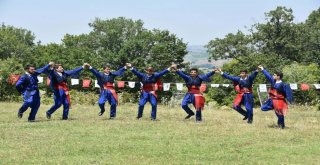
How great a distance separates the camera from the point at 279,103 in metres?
15.4

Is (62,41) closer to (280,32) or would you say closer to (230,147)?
(280,32)

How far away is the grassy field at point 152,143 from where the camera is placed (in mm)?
10215

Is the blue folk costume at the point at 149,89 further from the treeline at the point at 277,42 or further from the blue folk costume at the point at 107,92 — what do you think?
the treeline at the point at 277,42

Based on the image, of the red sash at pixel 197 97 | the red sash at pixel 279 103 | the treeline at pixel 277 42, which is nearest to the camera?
the red sash at pixel 279 103

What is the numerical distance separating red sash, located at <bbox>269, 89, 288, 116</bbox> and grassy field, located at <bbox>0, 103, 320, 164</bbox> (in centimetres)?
56

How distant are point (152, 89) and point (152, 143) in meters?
5.77

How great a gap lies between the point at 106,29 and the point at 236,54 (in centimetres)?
1964

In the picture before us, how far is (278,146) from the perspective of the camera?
11945 mm

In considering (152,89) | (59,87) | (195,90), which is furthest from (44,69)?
(195,90)

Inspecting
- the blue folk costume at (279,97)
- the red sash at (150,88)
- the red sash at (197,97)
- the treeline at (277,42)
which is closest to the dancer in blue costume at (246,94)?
the red sash at (197,97)

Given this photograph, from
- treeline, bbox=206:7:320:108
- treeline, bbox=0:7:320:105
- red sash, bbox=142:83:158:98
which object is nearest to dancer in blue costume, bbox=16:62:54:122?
red sash, bbox=142:83:158:98

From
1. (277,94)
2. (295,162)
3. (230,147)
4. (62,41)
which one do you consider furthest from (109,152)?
(62,41)

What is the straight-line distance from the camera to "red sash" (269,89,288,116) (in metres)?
15.4

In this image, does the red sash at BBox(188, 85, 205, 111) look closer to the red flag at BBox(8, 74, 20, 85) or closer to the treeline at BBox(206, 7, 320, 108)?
the red flag at BBox(8, 74, 20, 85)
